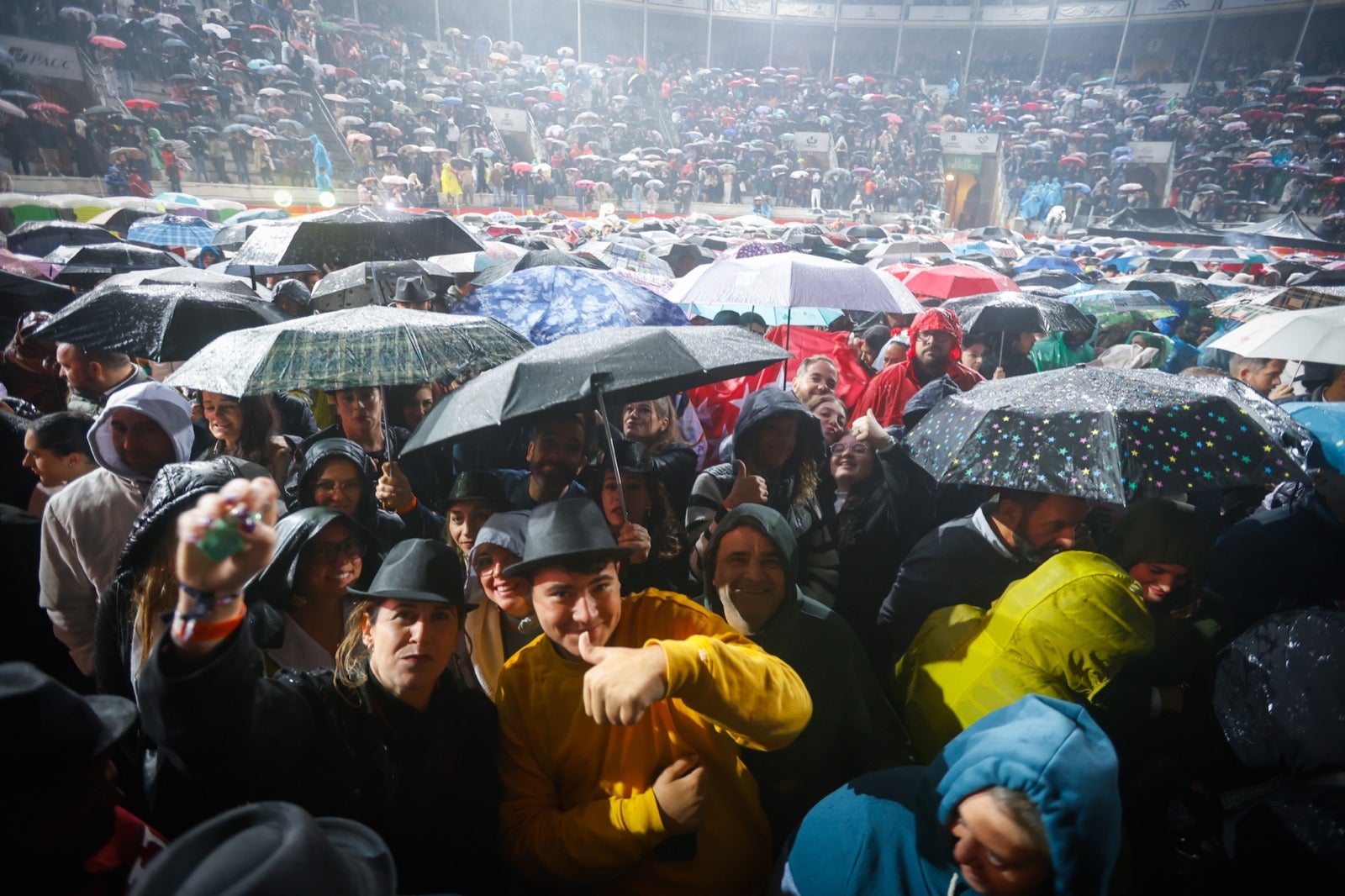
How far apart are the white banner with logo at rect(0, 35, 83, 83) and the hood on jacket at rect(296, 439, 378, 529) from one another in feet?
97.0

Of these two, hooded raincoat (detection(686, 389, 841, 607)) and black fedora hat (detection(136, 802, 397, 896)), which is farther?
hooded raincoat (detection(686, 389, 841, 607))

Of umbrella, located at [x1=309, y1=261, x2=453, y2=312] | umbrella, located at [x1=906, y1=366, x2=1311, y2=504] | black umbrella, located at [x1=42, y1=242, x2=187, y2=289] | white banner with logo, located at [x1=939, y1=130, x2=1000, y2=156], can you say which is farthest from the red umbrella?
white banner with logo, located at [x1=939, y1=130, x2=1000, y2=156]

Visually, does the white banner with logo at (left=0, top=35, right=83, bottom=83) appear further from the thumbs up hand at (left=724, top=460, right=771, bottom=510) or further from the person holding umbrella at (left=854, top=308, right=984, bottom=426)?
the thumbs up hand at (left=724, top=460, right=771, bottom=510)

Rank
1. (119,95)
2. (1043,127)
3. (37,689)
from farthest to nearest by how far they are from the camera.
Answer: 1. (1043,127)
2. (119,95)
3. (37,689)

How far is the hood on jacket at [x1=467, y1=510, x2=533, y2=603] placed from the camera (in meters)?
2.42

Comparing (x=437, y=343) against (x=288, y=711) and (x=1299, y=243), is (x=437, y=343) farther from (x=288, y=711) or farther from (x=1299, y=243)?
(x=1299, y=243)

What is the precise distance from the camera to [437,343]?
281 cm

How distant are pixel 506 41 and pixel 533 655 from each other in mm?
49403

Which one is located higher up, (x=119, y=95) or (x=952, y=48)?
(x=952, y=48)

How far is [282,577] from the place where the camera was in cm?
236

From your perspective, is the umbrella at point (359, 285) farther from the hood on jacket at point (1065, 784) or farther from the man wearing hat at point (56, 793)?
the hood on jacket at point (1065, 784)

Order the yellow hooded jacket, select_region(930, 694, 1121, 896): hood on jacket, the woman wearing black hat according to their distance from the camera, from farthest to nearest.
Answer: the yellow hooded jacket → the woman wearing black hat → select_region(930, 694, 1121, 896): hood on jacket

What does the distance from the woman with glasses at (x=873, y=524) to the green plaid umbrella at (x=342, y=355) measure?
198 cm

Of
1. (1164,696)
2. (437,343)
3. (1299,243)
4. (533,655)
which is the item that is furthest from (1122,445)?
(1299,243)
